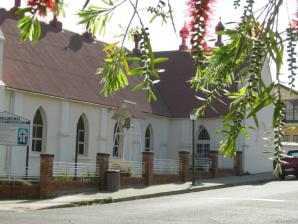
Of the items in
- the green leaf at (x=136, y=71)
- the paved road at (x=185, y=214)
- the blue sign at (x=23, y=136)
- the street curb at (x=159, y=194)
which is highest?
the blue sign at (x=23, y=136)

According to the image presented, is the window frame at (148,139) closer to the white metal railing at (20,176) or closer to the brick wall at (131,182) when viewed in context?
the brick wall at (131,182)

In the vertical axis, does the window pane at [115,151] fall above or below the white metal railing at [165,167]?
above

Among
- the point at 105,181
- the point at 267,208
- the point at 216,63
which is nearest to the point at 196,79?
the point at 216,63

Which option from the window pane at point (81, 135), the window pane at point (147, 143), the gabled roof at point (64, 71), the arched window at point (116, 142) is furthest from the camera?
the window pane at point (147, 143)

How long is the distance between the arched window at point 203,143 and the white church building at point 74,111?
69 millimetres

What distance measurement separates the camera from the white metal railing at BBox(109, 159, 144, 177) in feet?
95.9

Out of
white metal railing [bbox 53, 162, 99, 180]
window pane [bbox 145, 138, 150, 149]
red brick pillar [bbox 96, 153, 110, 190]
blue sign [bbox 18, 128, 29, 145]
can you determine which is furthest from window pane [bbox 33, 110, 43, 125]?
window pane [bbox 145, 138, 150, 149]

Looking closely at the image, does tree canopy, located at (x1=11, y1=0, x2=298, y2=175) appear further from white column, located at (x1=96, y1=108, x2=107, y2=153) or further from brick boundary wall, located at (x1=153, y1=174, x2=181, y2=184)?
white column, located at (x1=96, y1=108, x2=107, y2=153)

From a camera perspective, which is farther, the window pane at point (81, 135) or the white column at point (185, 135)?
the white column at point (185, 135)

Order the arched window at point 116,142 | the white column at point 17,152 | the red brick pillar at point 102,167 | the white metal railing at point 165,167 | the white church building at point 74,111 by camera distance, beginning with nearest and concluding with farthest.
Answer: the red brick pillar at point 102,167 < the white column at point 17,152 < the white church building at point 74,111 < the white metal railing at point 165,167 < the arched window at point 116,142

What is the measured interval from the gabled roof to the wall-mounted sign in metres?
3.88

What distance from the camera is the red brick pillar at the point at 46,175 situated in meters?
23.2

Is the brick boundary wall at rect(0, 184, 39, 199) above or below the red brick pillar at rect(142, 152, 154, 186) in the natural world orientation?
below

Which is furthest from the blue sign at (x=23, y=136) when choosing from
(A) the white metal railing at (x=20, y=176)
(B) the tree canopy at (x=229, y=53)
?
(B) the tree canopy at (x=229, y=53)
